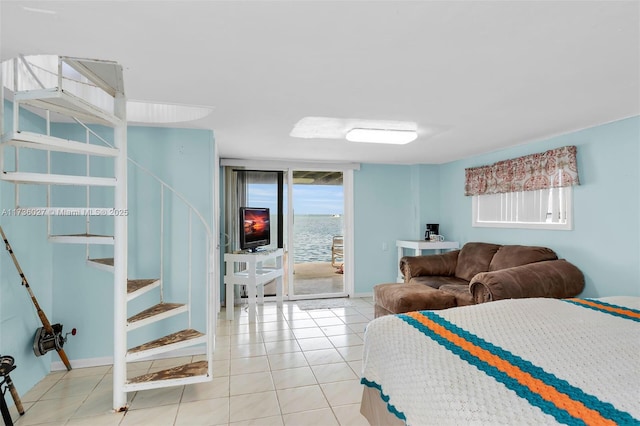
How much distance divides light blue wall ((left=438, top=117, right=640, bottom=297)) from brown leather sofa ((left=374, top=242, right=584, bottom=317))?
0.54ft

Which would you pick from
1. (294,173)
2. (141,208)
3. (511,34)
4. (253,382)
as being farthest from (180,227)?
(511,34)

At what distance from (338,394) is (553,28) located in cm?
260

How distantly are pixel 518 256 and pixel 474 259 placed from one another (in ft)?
2.35

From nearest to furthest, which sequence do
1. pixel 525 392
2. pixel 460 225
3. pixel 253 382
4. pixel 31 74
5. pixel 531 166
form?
1. pixel 525 392
2. pixel 31 74
3. pixel 253 382
4. pixel 531 166
5. pixel 460 225

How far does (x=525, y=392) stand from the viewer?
124cm

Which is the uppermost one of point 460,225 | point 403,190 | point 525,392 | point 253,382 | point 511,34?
point 511,34

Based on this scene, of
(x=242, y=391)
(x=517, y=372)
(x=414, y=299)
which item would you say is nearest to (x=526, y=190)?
(x=414, y=299)

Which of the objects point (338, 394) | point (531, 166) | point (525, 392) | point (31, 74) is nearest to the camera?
point (525, 392)

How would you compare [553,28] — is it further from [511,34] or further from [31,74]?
[31,74]

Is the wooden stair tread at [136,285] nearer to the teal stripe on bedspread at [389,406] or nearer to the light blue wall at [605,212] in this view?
the teal stripe on bedspread at [389,406]

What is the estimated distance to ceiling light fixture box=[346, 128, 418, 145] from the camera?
135 inches

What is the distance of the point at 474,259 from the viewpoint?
4.58 m

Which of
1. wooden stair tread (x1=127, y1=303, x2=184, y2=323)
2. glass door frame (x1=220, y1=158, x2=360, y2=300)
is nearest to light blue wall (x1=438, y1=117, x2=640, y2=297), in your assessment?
glass door frame (x1=220, y1=158, x2=360, y2=300)

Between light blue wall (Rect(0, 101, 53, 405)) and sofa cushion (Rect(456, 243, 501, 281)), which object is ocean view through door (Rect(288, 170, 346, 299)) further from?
light blue wall (Rect(0, 101, 53, 405))
